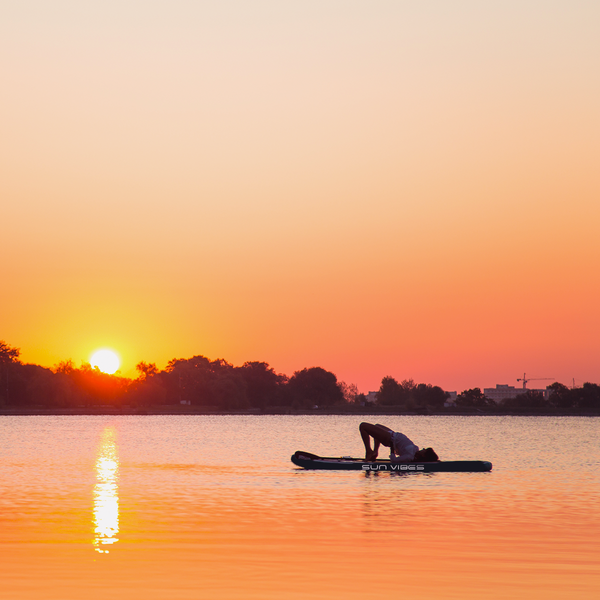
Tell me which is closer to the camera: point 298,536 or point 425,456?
point 298,536

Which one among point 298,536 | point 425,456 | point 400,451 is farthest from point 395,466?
point 298,536

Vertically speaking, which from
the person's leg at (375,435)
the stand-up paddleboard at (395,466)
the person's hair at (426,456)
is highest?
the person's leg at (375,435)

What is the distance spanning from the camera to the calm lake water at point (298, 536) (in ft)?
42.9

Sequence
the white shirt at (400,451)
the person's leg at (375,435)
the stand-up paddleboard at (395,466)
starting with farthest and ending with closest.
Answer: the white shirt at (400,451) → the person's leg at (375,435) → the stand-up paddleboard at (395,466)

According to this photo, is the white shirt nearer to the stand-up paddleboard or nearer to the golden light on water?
the stand-up paddleboard

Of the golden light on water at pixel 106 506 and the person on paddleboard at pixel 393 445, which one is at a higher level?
the person on paddleboard at pixel 393 445

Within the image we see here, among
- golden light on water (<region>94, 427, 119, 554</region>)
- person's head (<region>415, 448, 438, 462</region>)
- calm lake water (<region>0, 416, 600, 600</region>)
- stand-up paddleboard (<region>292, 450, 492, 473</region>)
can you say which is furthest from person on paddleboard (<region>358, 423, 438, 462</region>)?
golden light on water (<region>94, 427, 119, 554</region>)

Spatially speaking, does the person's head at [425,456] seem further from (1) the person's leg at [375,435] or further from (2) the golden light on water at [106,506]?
(2) the golden light on water at [106,506]

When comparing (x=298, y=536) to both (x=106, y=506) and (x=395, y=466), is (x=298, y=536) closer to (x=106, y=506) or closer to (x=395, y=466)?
(x=106, y=506)

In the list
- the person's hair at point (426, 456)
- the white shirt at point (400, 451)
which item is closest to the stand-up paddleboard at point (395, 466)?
the person's hair at point (426, 456)

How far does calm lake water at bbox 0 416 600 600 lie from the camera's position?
13070mm

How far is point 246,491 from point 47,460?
2211 centimetres

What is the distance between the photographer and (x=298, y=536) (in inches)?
727

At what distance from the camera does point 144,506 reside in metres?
24.3
